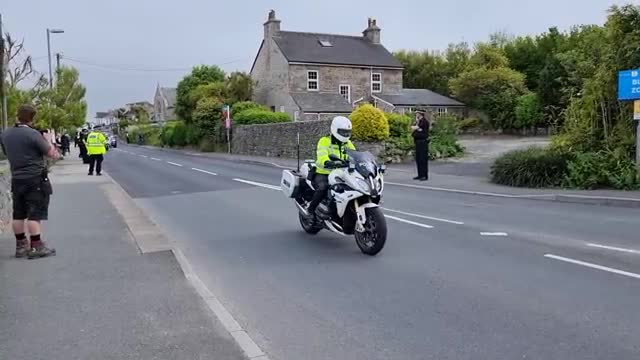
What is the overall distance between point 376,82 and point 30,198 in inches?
1858

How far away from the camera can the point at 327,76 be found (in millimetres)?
50406

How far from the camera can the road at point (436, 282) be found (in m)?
4.52

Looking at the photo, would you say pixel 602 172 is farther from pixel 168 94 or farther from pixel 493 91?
pixel 168 94

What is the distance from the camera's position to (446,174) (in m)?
19.4

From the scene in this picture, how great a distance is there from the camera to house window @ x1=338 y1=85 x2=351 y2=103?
5134cm

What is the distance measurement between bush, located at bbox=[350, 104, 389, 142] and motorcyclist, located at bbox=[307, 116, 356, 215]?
16064mm

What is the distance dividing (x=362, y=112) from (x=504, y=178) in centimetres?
1009

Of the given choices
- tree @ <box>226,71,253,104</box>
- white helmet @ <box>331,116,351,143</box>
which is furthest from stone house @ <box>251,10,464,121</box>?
white helmet @ <box>331,116,351,143</box>

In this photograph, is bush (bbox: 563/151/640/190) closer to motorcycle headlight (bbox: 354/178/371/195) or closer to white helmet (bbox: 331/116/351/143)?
white helmet (bbox: 331/116/351/143)

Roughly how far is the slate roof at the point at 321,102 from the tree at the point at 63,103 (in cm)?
1606

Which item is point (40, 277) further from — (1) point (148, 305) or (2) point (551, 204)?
(2) point (551, 204)

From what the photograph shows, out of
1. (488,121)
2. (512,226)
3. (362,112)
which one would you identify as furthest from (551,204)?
(488,121)

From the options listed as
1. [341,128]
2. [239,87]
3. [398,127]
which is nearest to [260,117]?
[239,87]

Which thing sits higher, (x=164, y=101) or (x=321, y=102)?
(x=164, y=101)
